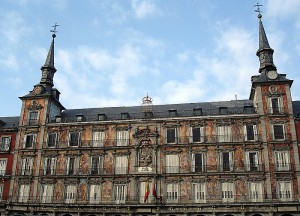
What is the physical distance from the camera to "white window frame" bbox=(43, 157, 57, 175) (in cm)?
5225

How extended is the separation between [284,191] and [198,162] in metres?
10.9

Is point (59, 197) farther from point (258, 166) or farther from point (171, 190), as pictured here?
point (258, 166)

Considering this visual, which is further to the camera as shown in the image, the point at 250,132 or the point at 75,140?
the point at 75,140

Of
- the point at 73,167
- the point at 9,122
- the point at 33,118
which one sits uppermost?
the point at 9,122

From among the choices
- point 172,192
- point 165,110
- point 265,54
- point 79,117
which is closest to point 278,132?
point 265,54

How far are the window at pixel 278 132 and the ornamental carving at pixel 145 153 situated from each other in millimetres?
16222

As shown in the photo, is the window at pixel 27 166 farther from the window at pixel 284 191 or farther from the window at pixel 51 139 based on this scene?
the window at pixel 284 191

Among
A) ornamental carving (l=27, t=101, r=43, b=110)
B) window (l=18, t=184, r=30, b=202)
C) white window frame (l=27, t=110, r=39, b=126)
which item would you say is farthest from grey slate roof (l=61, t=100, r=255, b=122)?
window (l=18, t=184, r=30, b=202)

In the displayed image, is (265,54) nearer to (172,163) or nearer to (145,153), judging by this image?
(172,163)

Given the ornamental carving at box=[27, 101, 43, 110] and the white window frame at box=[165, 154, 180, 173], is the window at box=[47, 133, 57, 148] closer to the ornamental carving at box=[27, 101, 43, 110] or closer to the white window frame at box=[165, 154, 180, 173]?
the ornamental carving at box=[27, 101, 43, 110]

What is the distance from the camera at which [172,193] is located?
1918 inches

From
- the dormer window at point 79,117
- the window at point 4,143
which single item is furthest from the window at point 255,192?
the window at point 4,143

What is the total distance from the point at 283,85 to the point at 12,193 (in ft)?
129

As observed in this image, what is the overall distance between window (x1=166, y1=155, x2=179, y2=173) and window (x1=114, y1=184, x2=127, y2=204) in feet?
20.1
